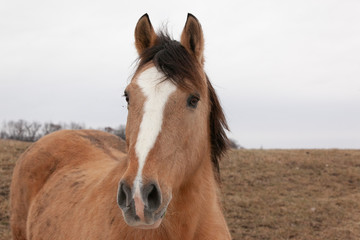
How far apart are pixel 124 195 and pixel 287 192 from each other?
9780 mm

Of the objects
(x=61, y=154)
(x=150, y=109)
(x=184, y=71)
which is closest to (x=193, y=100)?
(x=184, y=71)

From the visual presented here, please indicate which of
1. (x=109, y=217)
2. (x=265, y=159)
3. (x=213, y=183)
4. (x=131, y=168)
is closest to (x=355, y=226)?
(x=265, y=159)

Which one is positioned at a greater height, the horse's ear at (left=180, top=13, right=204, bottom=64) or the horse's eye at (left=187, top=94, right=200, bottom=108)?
the horse's ear at (left=180, top=13, right=204, bottom=64)

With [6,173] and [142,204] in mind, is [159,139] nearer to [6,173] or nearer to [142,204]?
[142,204]

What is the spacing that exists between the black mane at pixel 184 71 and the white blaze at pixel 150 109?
81mm

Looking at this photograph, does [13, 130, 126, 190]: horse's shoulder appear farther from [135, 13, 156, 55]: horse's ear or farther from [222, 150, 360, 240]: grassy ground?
[222, 150, 360, 240]: grassy ground

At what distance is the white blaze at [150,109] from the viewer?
7.56 feet

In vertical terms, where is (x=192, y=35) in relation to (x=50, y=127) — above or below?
above

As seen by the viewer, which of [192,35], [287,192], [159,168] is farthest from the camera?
[287,192]

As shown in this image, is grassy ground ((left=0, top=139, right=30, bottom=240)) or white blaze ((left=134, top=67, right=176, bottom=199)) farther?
grassy ground ((left=0, top=139, right=30, bottom=240))

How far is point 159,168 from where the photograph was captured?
7.56 feet

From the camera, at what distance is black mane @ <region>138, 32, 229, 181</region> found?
2.74 m

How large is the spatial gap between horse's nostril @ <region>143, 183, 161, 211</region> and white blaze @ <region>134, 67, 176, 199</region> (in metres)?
0.06

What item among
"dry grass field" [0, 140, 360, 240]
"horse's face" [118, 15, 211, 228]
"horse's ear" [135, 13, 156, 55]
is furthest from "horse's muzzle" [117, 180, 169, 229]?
"dry grass field" [0, 140, 360, 240]
